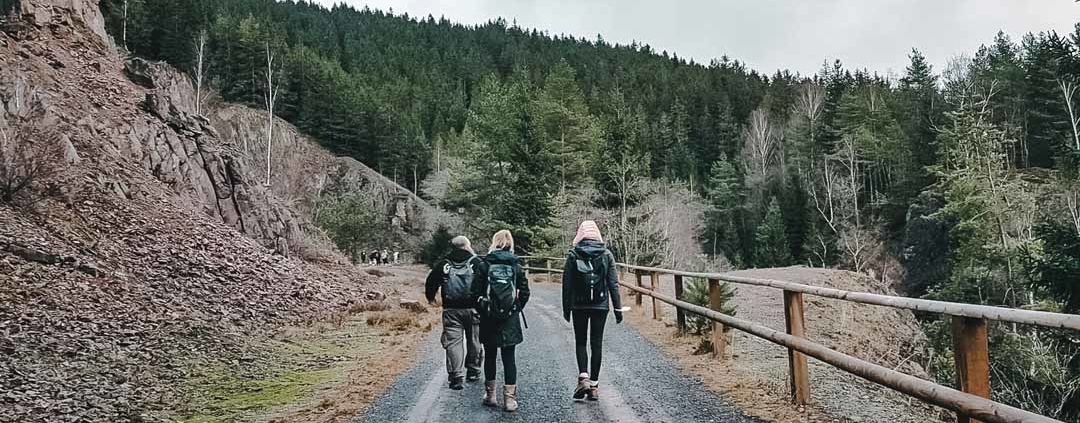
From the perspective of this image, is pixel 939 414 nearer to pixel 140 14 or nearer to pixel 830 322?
pixel 830 322

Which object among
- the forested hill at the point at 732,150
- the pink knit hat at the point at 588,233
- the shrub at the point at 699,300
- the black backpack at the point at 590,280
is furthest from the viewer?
the forested hill at the point at 732,150

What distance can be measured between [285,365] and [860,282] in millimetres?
18742

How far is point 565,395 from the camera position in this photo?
655 cm

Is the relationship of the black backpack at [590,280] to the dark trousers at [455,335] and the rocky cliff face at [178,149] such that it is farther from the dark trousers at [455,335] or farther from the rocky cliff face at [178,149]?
the rocky cliff face at [178,149]

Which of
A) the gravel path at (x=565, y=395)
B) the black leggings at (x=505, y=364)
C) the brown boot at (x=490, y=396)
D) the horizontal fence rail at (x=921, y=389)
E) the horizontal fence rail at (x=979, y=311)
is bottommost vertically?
the gravel path at (x=565, y=395)

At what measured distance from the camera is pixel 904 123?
6259 cm

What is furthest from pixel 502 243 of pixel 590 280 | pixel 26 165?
pixel 26 165

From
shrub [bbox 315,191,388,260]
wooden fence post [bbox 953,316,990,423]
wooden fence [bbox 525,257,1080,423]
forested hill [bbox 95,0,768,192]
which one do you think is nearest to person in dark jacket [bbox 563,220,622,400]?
wooden fence [bbox 525,257,1080,423]

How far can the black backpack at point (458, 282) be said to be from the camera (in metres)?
6.90

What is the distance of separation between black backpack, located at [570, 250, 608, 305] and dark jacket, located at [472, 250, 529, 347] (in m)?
0.53

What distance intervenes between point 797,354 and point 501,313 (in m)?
2.79

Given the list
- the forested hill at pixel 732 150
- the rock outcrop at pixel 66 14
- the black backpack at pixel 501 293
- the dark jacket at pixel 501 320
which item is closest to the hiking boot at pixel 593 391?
the dark jacket at pixel 501 320

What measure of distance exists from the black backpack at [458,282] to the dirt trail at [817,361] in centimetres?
283

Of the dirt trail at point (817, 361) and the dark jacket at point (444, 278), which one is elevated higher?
the dark jacket at point (444, 278)
